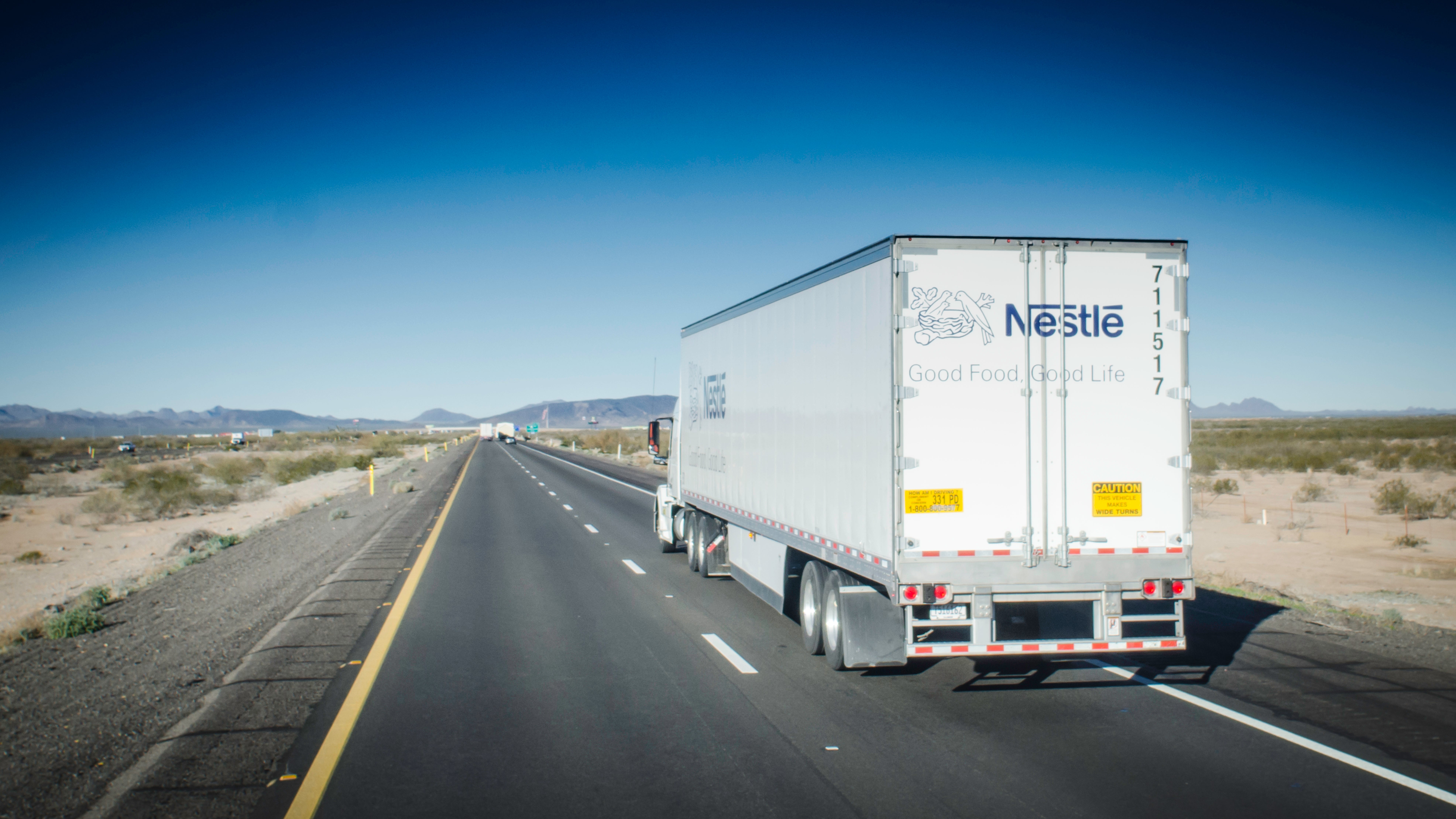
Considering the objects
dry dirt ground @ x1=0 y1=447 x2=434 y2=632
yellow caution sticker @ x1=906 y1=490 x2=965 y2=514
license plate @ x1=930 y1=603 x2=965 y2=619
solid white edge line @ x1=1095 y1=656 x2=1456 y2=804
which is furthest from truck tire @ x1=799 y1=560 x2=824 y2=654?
dry dirt ground @ x1=0 y1=447 x2=434 y2=632

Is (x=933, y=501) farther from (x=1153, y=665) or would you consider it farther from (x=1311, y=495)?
(x=1311, y=495)

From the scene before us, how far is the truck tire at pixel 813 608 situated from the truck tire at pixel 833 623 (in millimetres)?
63

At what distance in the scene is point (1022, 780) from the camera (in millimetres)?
5234

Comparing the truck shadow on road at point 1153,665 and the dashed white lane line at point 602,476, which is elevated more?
the dashed white lane line at point 602,476

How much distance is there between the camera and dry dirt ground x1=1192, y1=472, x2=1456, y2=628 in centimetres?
1235

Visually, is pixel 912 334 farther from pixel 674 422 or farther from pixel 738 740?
pixel 674 422

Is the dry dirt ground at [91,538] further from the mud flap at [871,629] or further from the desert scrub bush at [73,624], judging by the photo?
the mud flap at [871,629]

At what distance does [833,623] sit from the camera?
7.96 metres

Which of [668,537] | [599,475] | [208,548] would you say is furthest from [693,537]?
[599,475]

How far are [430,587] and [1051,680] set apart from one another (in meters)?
8.38

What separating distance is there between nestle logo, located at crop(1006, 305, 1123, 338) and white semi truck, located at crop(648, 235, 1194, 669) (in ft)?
0.04

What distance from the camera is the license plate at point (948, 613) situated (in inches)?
270

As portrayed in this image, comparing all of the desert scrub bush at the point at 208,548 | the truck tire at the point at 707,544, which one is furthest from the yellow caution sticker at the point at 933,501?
the desert scrub bush at the point at 208,548

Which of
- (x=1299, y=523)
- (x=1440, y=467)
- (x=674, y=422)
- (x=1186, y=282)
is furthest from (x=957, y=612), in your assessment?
(x=1440, y=467)
